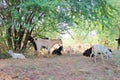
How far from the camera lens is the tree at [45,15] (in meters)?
10.3

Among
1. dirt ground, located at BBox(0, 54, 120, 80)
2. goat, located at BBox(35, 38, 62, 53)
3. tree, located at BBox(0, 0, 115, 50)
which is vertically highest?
tree, located at BBox(0, 0, 115, 50)

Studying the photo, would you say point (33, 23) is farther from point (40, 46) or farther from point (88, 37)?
point (88, 37)

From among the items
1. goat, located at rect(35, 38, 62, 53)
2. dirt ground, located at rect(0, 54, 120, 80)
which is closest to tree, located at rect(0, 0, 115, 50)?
goat, located at rect(35, 38, 62, 53)

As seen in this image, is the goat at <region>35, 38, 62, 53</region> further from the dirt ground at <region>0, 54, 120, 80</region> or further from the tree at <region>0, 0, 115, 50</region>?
the dirt ground at <region>0, 54, 120, 80</region>

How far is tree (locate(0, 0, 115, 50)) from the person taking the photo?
33.9 ft

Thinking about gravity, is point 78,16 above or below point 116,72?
above

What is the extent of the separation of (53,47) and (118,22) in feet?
15.9

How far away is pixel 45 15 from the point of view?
1133 centimetres

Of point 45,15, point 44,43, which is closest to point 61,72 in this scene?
point 45,15

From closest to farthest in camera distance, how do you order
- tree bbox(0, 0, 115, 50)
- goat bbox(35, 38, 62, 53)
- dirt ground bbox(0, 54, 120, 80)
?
dirt ground bbox(0, 54, 120, 80)
tree bbox(0, 0, 115, 50)
goat bbox(35, 38, 62, 53)

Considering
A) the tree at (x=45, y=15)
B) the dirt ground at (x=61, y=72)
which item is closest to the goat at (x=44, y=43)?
the tree at (x=45, y=15)

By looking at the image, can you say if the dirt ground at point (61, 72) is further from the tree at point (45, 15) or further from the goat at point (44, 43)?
the goat at point (44, 43)

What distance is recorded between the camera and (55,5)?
10023 millimetres

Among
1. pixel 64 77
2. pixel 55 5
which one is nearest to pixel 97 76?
pixel 64 77
